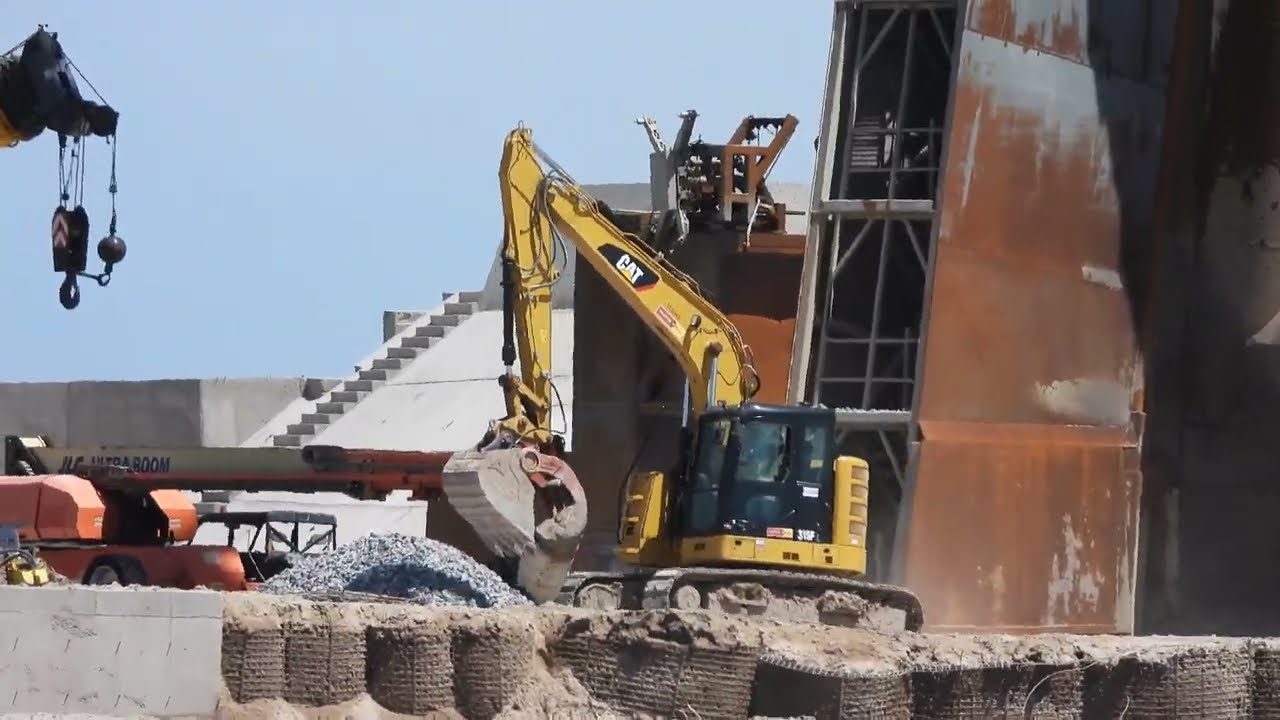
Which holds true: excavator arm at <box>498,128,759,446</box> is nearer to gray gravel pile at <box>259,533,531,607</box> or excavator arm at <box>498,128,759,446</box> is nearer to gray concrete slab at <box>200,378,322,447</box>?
gray gravel pile at <box>259,533,531,607</box>

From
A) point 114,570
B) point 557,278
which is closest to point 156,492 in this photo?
point 114,570

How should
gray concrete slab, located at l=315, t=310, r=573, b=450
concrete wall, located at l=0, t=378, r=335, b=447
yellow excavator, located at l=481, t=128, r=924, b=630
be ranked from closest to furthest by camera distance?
yellow excavator, located at l=481, t=128, r=924, b=630 → gray concrete slab, located at l=315, t=310, r=573, b=450 → concrete wall, located at l=0, t=378, r=335, b=447

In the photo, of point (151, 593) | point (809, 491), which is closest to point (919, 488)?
point (809, 491)

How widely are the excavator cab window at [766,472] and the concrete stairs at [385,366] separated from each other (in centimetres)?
2119

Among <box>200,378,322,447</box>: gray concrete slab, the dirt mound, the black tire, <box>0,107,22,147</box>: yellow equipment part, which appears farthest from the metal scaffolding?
<box>200,378,322,447</box>: gray concrete slab

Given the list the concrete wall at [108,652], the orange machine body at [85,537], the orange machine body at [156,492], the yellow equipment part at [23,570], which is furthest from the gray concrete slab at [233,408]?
the concrete wall at [108,652]

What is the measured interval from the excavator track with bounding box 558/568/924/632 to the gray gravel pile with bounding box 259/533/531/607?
2.93 feet

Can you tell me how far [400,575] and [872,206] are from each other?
746 centimetres

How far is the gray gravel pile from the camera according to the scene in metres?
19.2

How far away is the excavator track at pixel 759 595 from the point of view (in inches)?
771

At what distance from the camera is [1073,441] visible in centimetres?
2453

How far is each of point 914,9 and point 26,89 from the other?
9504 mm

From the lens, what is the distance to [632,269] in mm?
24125

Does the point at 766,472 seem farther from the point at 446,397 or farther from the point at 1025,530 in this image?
the point at 446,397
